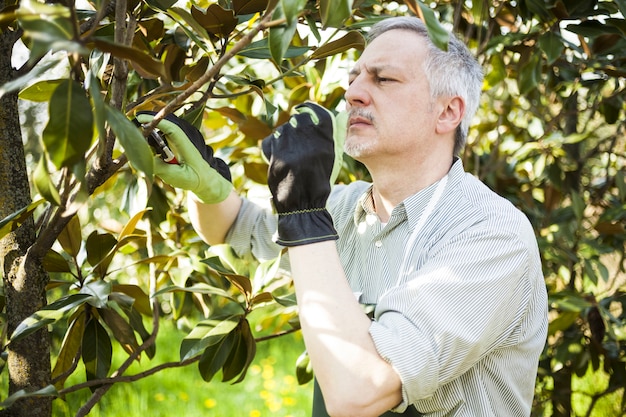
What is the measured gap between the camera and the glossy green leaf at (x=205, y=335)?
1.62m

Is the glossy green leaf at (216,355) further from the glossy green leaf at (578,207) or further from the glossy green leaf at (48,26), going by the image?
the glossy green leaf at (578,207)

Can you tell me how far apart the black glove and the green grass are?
6.19 ft

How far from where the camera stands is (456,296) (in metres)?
1.41

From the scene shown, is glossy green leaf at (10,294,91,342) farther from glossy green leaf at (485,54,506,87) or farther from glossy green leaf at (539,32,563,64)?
glossy green leaf at (485,54,506,87)

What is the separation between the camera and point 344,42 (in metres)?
1.45

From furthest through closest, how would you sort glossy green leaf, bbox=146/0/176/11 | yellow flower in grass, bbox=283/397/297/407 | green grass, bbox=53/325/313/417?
yellow flower in grass, bbox=283/397/297/407 → green grass, bbox=53/325/313/417 → glossy green leaf, bbox=146/0/176/11

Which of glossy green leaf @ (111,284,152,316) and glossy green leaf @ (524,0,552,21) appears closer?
glossy green leaf @ (111,284,152,316)

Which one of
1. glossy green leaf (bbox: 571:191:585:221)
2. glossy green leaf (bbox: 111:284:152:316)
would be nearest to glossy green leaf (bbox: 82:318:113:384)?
glossy green leaf (bbox: 111:284:152:316)

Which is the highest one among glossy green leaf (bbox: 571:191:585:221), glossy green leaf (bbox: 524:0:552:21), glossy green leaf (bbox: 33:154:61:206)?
glossy green leaf (bbox: 33:154:61:206)

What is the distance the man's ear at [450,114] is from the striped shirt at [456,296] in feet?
0.33

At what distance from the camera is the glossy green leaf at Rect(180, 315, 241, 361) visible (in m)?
1.62

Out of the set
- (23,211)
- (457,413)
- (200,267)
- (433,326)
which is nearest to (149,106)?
(200,267)

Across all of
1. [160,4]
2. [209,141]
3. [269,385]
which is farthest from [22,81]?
[269,385]

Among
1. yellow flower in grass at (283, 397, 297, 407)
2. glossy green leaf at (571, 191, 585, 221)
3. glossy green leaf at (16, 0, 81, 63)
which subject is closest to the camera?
glossy green leaf at (16, 0, 81, 63)
